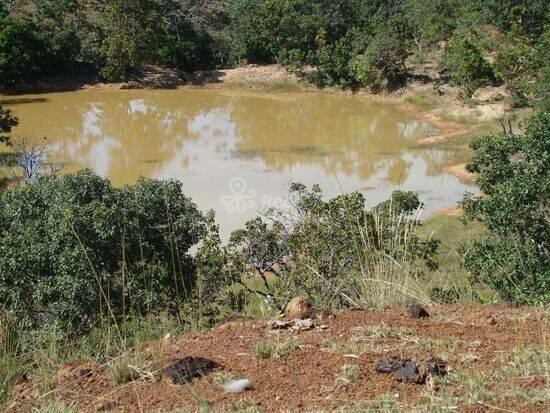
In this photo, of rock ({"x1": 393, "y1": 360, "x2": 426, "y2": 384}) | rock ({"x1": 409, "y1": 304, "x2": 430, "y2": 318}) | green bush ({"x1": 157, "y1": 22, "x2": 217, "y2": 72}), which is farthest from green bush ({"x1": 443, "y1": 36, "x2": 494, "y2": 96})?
rock ({"x1": 393, "y1": 360, "x2": 426, "y2": 384})

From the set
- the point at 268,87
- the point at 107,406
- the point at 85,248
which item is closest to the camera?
the point at 107,406

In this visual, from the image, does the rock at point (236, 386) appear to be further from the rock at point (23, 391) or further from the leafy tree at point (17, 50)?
the leafy tree at point (17, 50)

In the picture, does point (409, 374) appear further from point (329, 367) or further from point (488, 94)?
point (488, 94)

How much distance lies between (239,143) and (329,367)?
811 inches

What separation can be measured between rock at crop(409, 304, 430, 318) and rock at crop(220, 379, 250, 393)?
4.02ft

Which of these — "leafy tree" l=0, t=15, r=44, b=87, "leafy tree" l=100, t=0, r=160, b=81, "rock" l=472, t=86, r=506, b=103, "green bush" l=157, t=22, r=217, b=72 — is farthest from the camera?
"green bush" l=157, t=22, r=217, b=72

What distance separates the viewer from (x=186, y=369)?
2.88m

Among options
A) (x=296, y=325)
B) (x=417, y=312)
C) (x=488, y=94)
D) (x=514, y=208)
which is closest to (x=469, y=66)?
(x=488, y=94)

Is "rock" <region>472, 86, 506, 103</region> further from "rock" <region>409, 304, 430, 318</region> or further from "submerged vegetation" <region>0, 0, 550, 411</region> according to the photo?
"rock" <region>409, 304, 430, 318</region>

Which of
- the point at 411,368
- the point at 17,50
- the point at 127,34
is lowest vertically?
the point at 411,368

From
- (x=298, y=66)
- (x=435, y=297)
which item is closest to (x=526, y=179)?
(x=435, y=297)

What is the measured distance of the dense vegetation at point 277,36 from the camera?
28938 millimetres

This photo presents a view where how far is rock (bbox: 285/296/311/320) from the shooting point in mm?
3652

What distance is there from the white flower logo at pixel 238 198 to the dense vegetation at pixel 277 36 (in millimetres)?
12239
